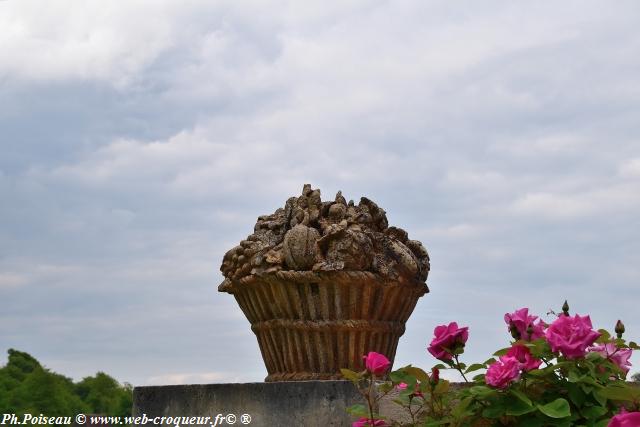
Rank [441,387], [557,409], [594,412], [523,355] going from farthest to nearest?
[441,387] < [523,355] < [594,412] < [557,409]

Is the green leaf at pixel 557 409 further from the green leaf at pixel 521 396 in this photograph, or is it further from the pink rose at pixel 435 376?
the pink rose at pixel 435 376

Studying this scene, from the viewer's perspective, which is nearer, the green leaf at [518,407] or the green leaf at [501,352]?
the green leaf at [518,407]

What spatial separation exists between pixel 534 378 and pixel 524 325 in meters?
0.33

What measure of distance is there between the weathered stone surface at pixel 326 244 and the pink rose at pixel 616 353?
2.69m

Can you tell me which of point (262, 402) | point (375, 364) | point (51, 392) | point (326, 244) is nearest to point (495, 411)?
point (375, 364)

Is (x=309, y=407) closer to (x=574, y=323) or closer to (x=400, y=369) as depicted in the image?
(x=400, y=369)

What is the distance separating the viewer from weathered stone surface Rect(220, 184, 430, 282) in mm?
6438

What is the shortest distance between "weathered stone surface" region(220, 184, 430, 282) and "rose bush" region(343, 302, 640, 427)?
2.35 meters

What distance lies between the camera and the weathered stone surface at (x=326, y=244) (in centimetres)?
644

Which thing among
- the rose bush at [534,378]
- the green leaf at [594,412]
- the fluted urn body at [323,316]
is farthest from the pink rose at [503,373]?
the fluted urn body at [323,316]

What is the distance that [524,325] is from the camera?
4.08 meters

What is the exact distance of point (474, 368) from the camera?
3.97 metres

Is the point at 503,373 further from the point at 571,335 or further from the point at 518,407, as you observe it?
the point at 571,335

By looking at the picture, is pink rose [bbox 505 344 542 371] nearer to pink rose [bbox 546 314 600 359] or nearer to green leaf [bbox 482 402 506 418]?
pink rose [bbox 546 314 600 359]
